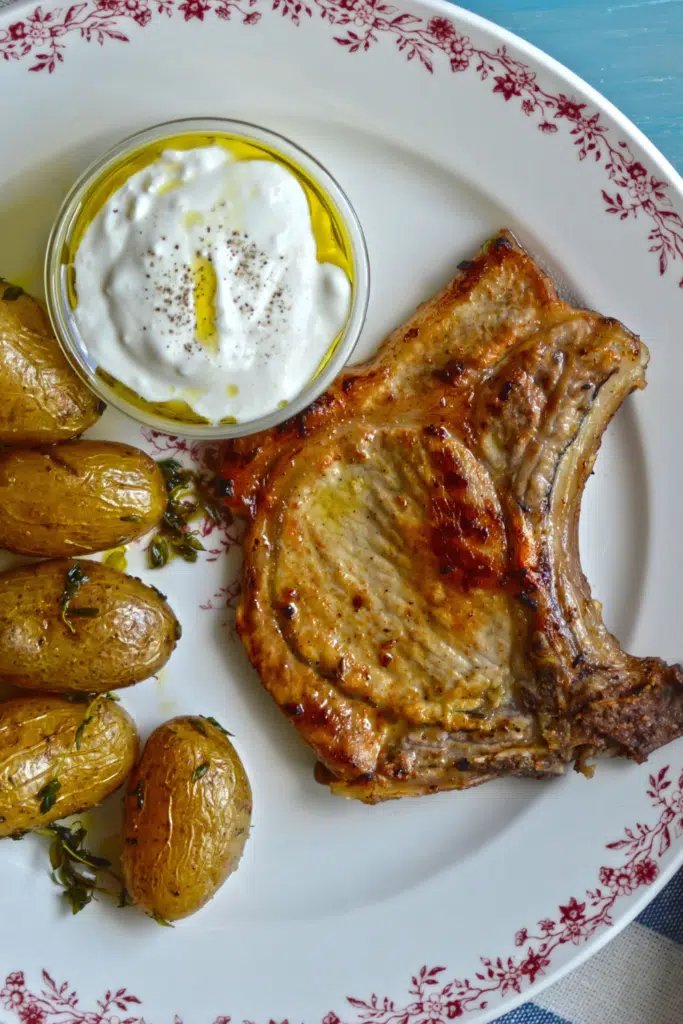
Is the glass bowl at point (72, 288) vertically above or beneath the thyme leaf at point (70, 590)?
above

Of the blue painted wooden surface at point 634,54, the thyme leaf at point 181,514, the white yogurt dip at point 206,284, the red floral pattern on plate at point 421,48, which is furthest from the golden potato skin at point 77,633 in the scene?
the blue painted wooden surface at point 634,54

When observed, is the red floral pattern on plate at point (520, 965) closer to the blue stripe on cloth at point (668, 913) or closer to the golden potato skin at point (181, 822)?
the blue stripe on cloth at point (668, 913)

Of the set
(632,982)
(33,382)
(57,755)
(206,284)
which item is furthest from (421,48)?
(632,982)

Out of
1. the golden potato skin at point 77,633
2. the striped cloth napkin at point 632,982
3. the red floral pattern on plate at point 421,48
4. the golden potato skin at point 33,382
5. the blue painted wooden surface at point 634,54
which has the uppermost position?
the blue painted wooden surface at point 634,54

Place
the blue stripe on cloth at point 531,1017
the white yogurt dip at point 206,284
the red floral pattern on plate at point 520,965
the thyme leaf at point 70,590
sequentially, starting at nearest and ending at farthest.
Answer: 1. the white yogurt dip at point 206,284
2. the thyme leaf at point 70,590
3. the red floral pattern on plate at point 520,965
4. the blue stripe on cloth at point 531,1017

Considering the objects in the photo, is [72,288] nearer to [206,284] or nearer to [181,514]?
[206,284]

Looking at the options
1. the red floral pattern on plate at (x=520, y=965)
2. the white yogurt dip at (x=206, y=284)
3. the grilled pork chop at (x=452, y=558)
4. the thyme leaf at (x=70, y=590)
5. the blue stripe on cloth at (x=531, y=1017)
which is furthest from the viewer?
the blue stripe on cloth at (x=531, y=1017)

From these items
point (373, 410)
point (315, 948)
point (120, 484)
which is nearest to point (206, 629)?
point (120, 484)
